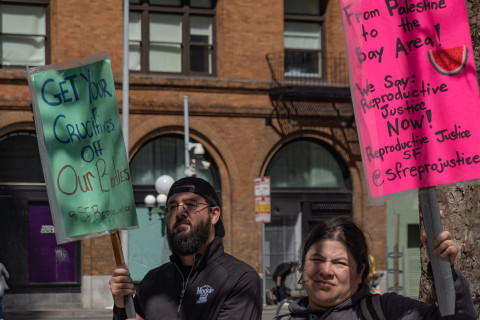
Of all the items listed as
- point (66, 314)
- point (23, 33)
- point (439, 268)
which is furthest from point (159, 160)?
point (439, 268)

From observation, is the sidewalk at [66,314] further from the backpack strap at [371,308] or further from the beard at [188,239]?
the backpack strap at [371,308]

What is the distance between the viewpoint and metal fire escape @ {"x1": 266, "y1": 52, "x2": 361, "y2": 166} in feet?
91.7

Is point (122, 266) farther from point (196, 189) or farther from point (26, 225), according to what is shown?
point (26, 225)

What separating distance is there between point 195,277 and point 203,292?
114 mm

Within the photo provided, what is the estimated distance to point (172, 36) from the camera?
2734 cm

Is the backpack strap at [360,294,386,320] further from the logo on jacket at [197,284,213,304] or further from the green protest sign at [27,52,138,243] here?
the green protest sign at [27,52,138,243]

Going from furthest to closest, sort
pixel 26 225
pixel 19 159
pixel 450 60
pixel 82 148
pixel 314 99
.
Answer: pixel 314 99, pixel 19 159, pixel 26 225, pixel 82 148, pixel 450 60

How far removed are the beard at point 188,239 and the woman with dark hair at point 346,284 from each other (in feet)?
3.62

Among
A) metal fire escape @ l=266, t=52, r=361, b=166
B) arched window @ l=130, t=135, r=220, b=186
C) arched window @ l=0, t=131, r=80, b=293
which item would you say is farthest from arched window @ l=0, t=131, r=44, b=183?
metal fire escape @ l=266, t=52, r=361, b=166

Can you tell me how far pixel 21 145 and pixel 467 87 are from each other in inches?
887

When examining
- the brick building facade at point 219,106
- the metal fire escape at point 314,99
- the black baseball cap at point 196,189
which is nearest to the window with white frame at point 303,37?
the metal fire escape at point 314,99

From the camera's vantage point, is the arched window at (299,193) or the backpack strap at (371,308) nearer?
the backpack strap at (371,308)

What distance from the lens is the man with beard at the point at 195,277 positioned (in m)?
4.82

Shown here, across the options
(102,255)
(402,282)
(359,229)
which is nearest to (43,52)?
(102,255)
